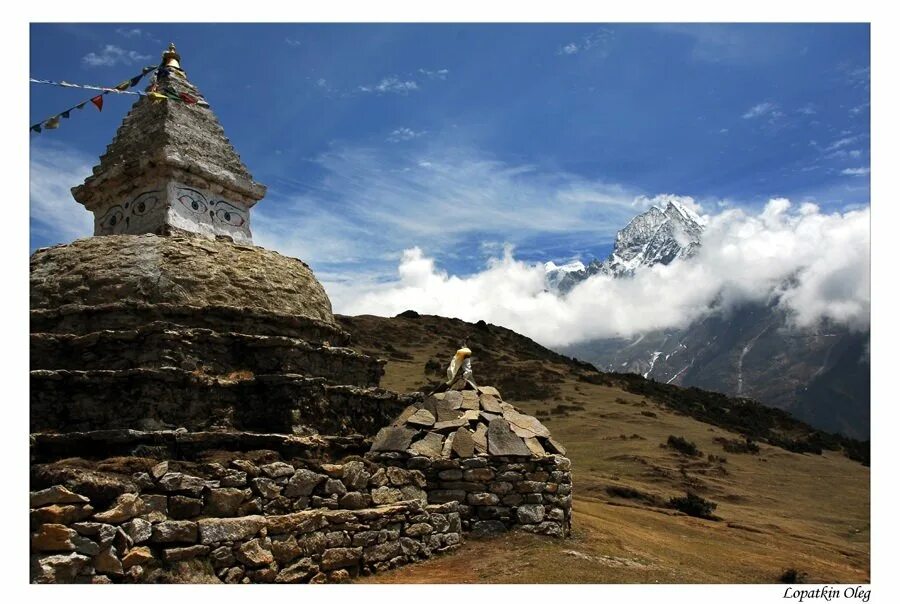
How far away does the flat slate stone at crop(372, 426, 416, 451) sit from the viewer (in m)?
9.37

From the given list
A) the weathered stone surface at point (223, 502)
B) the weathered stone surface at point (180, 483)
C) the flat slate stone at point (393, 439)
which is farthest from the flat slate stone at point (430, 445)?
the weathered stone surface at point (180, 483)

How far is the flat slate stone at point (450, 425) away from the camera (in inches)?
383

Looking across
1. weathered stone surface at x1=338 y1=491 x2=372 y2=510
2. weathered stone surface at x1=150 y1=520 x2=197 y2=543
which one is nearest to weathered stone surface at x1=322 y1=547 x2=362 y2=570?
weathered stone surface at x1=338 y1=491 x2=372 y2=510

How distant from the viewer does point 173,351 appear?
910 cm

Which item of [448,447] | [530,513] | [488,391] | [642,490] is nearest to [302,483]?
[448,447]

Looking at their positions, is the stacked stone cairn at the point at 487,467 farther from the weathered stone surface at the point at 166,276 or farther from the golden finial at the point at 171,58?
the golden finial at the point at 171,58

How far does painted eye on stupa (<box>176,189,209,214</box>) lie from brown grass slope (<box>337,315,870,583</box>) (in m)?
6.92

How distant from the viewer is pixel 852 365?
49.2 m

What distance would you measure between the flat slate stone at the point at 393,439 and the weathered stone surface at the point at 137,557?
3.82 m

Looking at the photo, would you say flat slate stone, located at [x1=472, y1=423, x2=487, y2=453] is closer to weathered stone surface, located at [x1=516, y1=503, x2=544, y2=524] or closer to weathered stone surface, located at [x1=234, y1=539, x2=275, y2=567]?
weathered stone surface, located at [x1=516, y1=503, x2=544, y2=524]

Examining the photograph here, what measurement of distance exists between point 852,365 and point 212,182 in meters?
48.5

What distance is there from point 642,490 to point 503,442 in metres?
10.7

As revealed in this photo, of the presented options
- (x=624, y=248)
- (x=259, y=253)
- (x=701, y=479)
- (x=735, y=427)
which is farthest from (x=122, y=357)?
(x=624, y=248)

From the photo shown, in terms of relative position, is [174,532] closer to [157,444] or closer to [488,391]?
[157,444]
